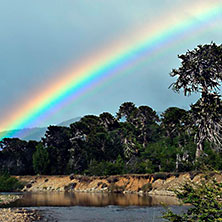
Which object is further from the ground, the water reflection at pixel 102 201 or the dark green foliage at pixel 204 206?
the dark green foliage at pixel 204 206

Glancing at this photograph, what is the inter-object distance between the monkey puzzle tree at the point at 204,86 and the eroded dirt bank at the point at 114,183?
8838 mm

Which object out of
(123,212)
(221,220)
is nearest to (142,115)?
(123,212)

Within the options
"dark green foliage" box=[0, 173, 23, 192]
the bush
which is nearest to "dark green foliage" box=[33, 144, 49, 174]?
"dark green foliage" box=[0, 173, 23, 192]

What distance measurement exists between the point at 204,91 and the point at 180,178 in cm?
1858

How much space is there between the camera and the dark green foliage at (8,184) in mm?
84375

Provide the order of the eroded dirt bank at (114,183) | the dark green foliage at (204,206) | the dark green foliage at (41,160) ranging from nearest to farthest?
the dark green foliage at (204,206) < the eroded dirt bank at (114,183) < the dark green foliage at (41,160)

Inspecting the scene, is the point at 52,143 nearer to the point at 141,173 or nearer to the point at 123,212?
the point at 141,173

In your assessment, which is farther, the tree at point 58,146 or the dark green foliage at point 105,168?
the tree at point 58,146

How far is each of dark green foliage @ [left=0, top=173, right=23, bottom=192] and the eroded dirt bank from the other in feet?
7.47

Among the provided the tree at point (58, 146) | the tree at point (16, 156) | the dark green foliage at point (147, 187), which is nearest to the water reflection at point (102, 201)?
the dark green foliage at point (147, 187)

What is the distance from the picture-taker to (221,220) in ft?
31.5

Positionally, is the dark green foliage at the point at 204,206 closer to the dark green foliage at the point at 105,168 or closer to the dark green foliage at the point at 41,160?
the dark green foliage at the point at 105,168

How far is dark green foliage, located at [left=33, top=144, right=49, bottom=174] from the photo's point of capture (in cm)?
9300

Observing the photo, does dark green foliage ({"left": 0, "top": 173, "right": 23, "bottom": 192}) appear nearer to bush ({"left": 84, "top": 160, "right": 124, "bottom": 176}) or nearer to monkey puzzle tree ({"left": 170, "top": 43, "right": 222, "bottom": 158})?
bush ({"left": 84, "top": 160, "right": 124, "bottom": 176})
